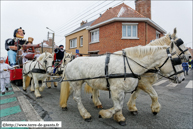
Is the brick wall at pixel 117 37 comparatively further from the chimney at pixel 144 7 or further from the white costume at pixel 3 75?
the white costume at pixel 3 75

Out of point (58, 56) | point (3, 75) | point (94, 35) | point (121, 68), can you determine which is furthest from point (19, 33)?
point (121, 68)

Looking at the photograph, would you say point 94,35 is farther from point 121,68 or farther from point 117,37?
point 121,68

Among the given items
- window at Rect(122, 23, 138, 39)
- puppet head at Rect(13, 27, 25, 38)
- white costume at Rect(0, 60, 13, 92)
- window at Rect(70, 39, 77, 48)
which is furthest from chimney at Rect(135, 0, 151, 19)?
white costume at Rect(0, 60, 13, 92)

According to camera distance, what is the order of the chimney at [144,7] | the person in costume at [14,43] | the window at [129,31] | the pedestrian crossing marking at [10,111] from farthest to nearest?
the chimney at [144,7] < the window at [129,31] < the person in costume at [14,43] < the pedestrian crossing marking at [10,111]

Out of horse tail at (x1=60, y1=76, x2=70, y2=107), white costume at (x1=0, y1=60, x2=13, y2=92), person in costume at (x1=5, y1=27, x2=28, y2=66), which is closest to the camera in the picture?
horse tail at (x1=60, y1=76, x2=70, y2=107)

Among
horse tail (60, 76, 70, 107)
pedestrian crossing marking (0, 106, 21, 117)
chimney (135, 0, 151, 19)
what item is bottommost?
pedestrian crossing marking (0, 106, 21, 117)

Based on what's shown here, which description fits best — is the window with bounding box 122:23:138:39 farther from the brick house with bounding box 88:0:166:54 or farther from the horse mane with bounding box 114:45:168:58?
the horse mane with bounding box 114:45:168:58

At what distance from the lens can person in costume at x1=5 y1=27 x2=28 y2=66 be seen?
6.65m

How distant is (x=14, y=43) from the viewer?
7367 millimetres

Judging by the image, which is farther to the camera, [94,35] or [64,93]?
[94,35]

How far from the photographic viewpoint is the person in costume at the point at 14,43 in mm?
6654

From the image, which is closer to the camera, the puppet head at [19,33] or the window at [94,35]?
the puppet head at [19,33]

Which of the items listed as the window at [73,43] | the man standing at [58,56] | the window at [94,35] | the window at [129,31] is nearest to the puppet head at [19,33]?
the man standing at [58,56]

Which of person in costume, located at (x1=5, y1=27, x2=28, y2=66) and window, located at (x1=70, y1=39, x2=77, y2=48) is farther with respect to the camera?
window, located at (x1=70, y1=39, x2=77, y2=48)
